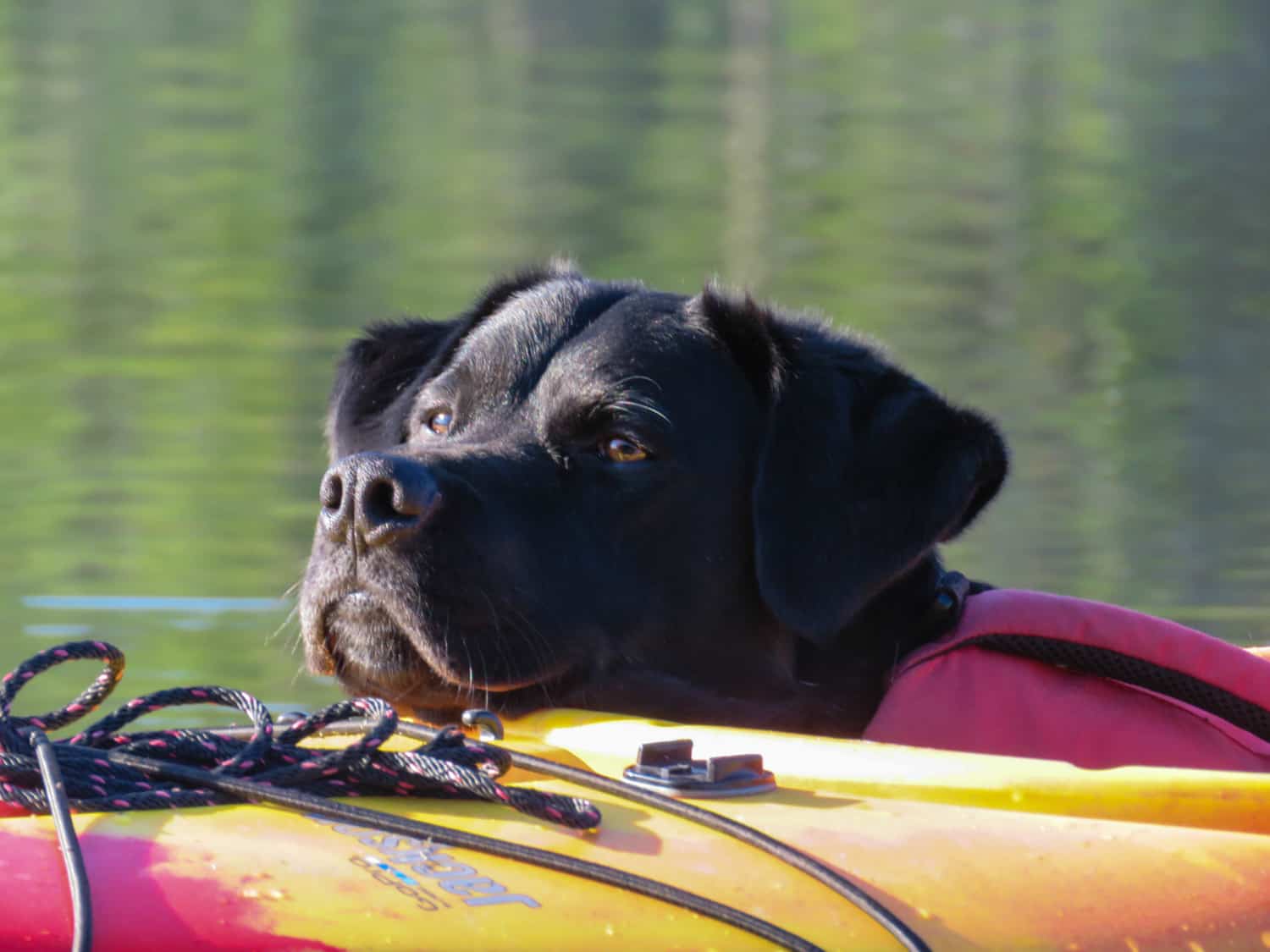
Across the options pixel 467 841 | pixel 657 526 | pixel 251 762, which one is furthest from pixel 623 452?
pixel 467 841

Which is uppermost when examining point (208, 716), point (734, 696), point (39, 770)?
point (39, 770)

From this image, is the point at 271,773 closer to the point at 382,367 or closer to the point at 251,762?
the point at 251,762

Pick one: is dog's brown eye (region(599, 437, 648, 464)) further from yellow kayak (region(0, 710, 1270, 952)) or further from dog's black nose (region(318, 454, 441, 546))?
yellow kayak (region(0, 710, 1270, 952))

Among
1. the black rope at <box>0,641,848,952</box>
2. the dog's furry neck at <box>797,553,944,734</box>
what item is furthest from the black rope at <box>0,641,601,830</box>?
the dog's furry neck at <box>797,553,944,734</box>

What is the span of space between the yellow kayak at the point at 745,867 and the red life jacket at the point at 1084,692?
54cm

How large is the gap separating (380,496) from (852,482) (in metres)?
0.86

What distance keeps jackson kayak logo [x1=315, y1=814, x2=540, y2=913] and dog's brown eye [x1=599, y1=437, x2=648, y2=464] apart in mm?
1337

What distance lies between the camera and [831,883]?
2.38 metres

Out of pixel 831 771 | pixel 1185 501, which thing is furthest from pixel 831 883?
pixel 1185 501

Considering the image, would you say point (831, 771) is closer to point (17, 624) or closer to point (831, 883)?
point (831, 883)

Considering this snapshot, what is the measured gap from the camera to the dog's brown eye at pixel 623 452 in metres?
3.62

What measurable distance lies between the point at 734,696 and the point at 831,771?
79cm

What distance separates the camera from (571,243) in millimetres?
15125

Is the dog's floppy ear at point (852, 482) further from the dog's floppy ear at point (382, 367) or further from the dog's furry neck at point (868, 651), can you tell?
the dog's floppy ear at point (382, 367)
